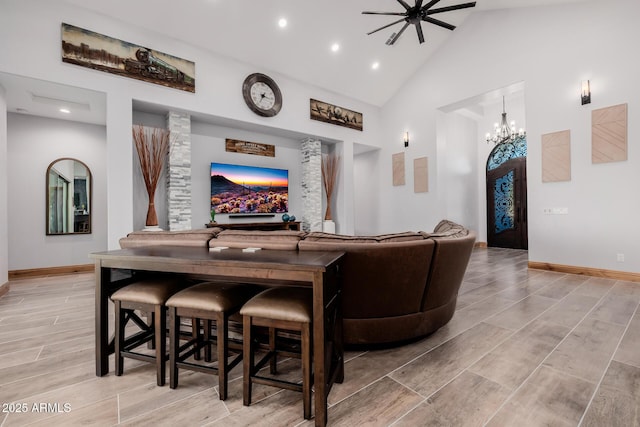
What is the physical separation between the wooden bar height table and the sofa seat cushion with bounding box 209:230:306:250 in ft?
0.33

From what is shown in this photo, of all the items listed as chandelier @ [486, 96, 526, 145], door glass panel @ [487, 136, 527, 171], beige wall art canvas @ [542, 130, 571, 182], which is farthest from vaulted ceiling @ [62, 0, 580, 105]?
door glass panel @ [487, 136, 527, 171]

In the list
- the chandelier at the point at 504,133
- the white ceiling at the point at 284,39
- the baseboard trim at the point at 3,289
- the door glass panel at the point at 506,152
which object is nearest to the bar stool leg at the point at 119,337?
the baseboard trim at the point at 3,289

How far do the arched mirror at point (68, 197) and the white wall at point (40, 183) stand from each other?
0.08 m

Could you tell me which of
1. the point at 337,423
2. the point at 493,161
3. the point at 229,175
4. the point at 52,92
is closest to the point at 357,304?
the point at 337,423

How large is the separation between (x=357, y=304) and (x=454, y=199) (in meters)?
5.92

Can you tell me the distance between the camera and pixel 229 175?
225 inches

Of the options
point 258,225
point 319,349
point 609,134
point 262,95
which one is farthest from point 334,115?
point 319,349

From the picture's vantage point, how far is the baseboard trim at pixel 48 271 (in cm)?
464

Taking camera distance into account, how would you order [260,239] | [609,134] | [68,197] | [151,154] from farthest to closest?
1. [68,197]
2. [151,154]
3. [609,134]
4. [260,239]

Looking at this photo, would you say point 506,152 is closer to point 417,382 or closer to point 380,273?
point 380,273

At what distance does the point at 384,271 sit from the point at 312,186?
15.9 ft

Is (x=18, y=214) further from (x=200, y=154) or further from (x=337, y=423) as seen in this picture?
(x=337, y=423)

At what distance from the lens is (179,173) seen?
15.7 feet

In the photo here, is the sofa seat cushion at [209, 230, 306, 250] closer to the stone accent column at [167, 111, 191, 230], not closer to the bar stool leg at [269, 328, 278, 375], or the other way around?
the bar stool leg at [269, 328, 278, 375]
